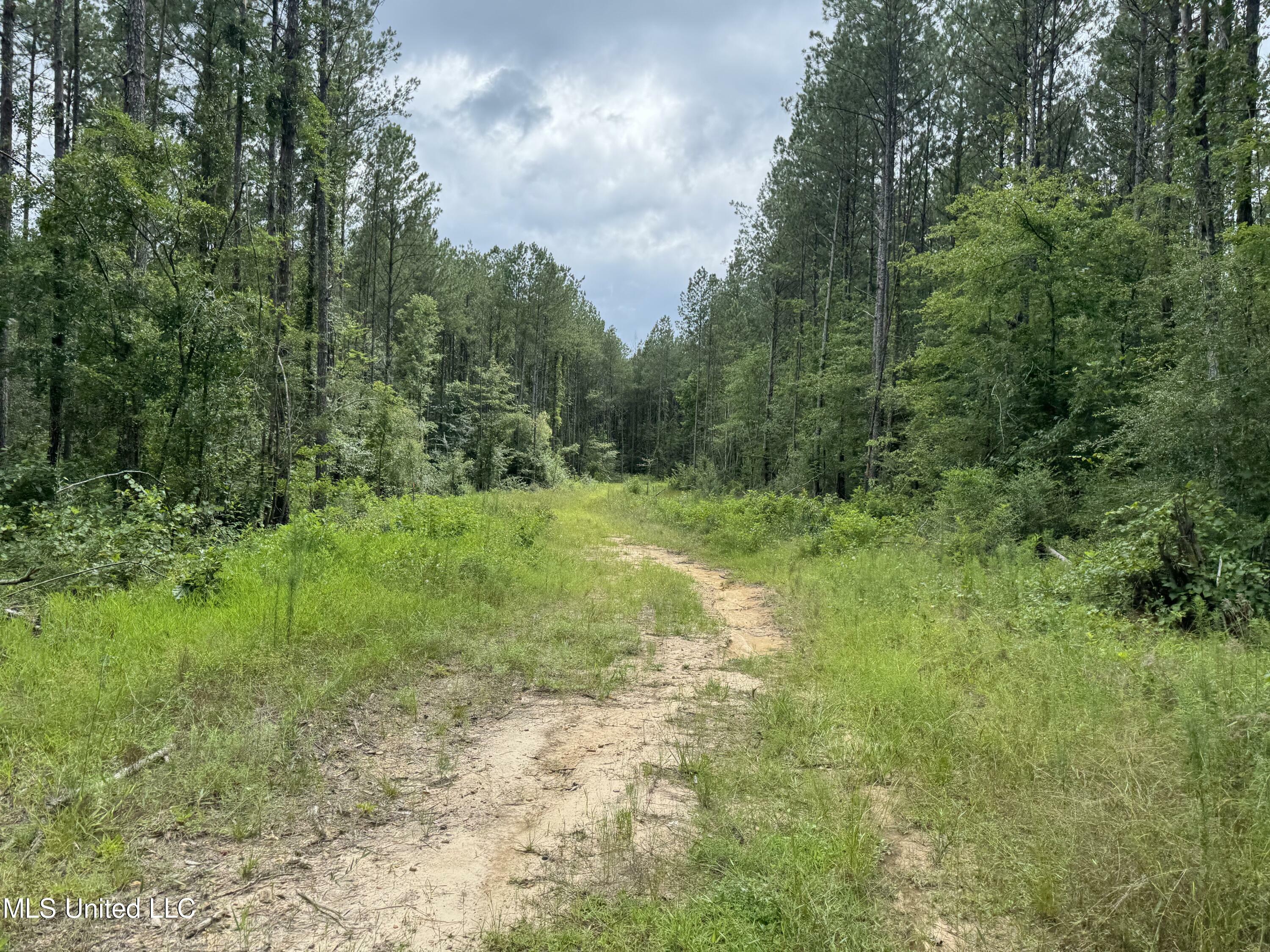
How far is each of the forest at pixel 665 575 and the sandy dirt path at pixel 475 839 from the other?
0.03 metres

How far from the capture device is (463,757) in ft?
12.5

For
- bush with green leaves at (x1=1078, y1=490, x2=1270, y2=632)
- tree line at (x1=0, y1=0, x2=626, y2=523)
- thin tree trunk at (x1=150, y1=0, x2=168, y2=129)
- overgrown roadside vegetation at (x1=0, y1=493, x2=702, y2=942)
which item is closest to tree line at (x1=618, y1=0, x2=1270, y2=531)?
bush with green leaves at (x1=1078, y1=490, x2=1270, y2=632)

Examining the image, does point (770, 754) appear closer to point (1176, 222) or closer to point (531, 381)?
point (1176, 222)

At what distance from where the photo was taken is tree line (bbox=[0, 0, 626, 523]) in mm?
8086

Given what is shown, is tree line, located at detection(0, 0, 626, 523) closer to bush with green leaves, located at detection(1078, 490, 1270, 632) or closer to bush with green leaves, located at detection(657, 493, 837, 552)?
bush with green leaves, located at detection(657, 493, 837, 552)

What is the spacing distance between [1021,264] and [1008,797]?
13.0 meters

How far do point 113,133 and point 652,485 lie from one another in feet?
94.3

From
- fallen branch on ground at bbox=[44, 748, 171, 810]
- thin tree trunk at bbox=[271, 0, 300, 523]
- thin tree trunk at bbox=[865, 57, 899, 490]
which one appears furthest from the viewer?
thin tree trunk at bbox=[865, 57, 899, 490]

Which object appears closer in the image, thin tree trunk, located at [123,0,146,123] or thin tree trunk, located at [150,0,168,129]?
thin tree trunk, located at [123,0,146,123]

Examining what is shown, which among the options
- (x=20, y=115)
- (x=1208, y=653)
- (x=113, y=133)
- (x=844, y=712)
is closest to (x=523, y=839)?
(x=844, y=712)

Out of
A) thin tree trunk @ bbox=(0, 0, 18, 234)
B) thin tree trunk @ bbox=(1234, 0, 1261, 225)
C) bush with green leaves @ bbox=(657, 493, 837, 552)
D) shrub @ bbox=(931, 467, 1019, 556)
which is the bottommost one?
bush with green leaves @ bbox=(657, 493, 837, 552)

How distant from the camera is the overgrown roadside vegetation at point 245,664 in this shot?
2779mm

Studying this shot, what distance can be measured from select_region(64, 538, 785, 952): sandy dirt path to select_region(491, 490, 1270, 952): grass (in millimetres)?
296

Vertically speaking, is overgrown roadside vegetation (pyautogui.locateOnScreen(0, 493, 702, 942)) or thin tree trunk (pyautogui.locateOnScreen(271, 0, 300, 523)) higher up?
thin tree trunk (pyautogui.locateOnScreen(271, 0, 300, 523))
